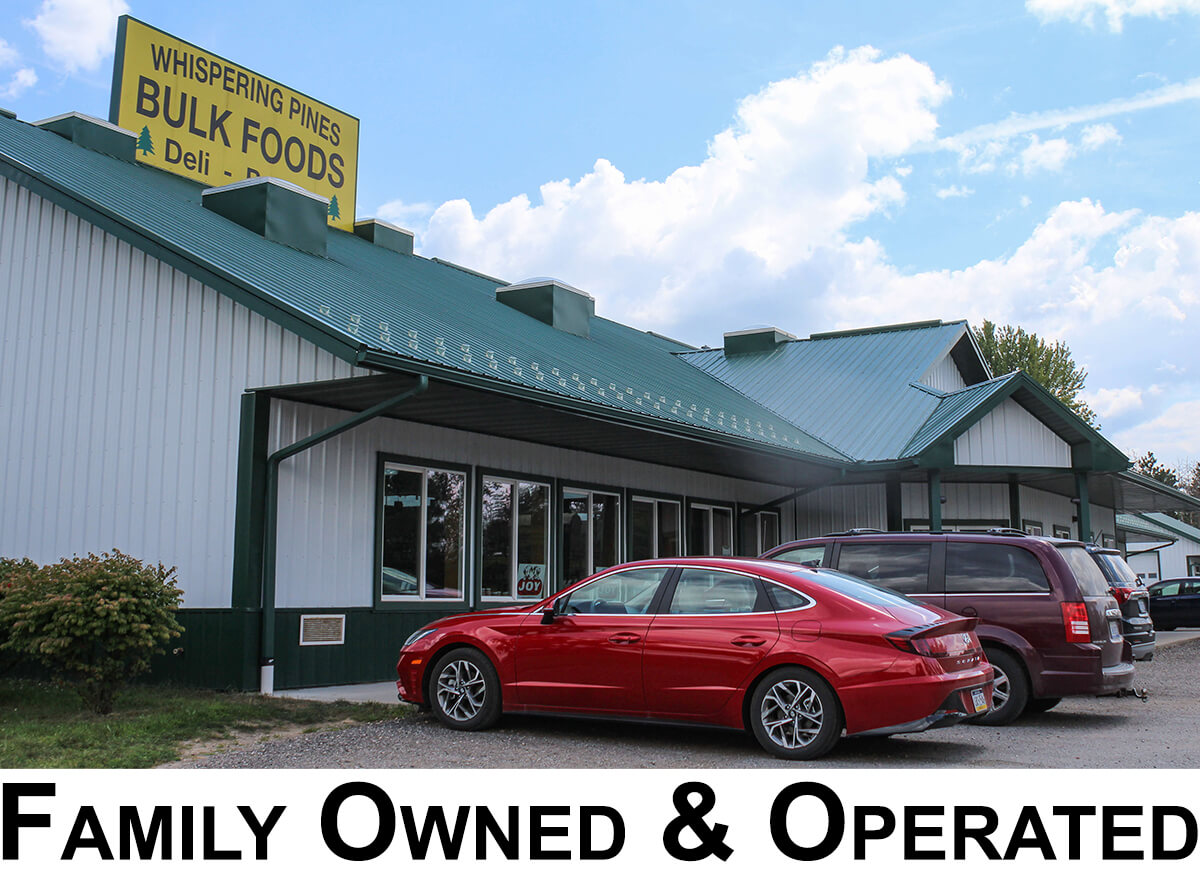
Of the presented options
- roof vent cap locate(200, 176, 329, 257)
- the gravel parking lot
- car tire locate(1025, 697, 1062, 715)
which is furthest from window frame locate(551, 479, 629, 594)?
the gravel parking lot

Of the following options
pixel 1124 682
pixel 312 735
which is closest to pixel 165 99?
pixel 312 735

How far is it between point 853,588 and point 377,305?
7979 millimetres

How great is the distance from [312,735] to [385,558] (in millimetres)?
4773

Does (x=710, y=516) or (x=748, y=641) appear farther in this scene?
(x=710, y=516)

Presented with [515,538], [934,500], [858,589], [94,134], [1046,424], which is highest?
[94,134]

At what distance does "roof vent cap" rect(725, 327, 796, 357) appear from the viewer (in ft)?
92.4

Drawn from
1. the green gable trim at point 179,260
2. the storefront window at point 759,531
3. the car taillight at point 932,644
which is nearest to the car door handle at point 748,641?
the car taillight at point 932,644

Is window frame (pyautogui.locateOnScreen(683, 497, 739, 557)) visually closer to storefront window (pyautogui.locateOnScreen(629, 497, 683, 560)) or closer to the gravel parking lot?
storefront window (pyautogui.locateOnScreen(629, 497, 683, 560))

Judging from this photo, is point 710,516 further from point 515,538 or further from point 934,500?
point 515,538

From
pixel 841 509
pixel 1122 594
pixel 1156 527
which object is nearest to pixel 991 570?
pixel 1122 594

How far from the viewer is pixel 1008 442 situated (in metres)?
21.2

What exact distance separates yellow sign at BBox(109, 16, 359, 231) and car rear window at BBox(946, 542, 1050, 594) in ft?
40.7

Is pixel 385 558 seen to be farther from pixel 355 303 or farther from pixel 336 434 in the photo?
pixel 355 303

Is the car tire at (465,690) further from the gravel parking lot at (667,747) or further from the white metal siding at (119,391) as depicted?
the white metal siding at (119,391)
